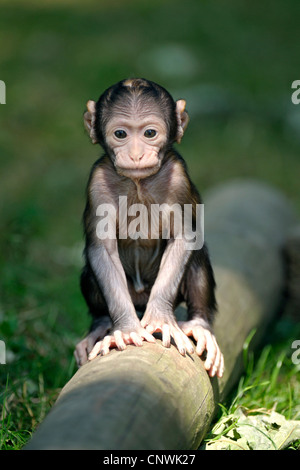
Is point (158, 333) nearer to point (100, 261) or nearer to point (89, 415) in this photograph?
point (100, 261)

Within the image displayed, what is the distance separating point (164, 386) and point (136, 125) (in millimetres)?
1305

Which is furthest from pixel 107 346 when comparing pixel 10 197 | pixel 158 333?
pixel 10 197

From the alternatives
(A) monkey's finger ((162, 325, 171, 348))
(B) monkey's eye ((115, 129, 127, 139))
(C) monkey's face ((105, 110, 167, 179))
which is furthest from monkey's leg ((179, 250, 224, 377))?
(B) monkey's eye ((115, 129, 127, 139))

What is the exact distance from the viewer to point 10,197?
8.17 meters

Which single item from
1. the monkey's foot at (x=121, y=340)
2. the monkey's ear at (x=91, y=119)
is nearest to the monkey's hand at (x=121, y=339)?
the monkey's foot at (x=121, y=340)

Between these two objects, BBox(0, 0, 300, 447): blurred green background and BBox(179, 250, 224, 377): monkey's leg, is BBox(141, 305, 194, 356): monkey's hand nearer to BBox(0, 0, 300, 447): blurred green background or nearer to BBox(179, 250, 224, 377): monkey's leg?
BBox(179, 250, 224, 377): monkey's leg

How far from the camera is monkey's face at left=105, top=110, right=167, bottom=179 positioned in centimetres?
339

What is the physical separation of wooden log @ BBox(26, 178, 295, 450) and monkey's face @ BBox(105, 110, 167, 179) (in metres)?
0.88

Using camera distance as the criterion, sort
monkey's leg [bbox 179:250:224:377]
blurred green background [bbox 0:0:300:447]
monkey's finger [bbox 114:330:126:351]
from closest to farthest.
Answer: monkey's finger [bbox 114:330:126:351], monkey's leg [bbox 179:250:224:377], blurred green background [bbox 0:0:300:447]

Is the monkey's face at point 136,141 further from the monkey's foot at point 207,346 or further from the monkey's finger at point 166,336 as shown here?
the monkey's foot at point 207,346

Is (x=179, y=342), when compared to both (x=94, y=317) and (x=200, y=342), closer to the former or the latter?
(x=200, y=342)

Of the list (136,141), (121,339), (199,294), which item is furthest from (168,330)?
(136,141)

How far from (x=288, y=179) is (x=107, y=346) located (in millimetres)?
5990

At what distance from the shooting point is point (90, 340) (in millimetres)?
3836
